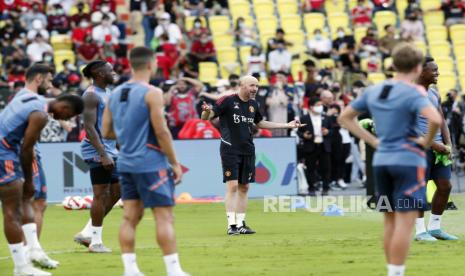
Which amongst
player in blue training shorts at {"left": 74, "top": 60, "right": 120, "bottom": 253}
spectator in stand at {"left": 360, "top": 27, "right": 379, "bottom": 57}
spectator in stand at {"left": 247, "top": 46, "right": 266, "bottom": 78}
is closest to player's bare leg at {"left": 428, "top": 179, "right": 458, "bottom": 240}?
player in blue training shorts at {"left": 74, "top": 60, "right": 120, "bottom": 253}

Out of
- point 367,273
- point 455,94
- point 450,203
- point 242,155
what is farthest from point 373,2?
point 367,273

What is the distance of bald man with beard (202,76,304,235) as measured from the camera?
16.9 m

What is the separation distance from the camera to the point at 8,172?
11844mm

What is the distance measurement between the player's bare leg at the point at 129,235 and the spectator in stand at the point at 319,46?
21.6 m

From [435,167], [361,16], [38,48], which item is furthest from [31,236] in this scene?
[361,16]

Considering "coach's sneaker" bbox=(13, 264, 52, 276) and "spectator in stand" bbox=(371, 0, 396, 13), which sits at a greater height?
"spectator in stand" bbox=(371, 0, 396, 13)

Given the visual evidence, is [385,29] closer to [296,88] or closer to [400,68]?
[296,88]

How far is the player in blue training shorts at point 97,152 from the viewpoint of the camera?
46.3 ft

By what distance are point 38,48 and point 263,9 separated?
7.52m

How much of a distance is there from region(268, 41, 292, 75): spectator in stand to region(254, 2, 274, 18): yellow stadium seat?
3522 mm

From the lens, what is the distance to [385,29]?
3309 centimetres

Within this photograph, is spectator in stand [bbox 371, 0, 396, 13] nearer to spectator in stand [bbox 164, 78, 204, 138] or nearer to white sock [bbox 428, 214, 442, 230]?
spectator in stand [bbox 164, 78, 204, 138]

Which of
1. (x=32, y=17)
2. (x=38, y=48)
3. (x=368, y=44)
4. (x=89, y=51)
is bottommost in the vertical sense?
(x=368, y=44)

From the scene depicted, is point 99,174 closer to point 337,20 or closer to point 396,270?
point 396,270
